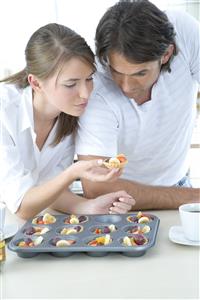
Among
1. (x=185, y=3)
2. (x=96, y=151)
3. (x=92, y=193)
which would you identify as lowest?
(x=92, y=193)

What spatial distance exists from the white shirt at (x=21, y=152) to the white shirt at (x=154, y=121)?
0.09m

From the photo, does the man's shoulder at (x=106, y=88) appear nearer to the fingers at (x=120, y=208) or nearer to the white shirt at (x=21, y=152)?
the white shirt at (x=21, y=152)

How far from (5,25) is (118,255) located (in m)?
2.23

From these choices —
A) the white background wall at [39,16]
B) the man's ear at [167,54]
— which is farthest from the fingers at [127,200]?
the white background wall at [39,16]

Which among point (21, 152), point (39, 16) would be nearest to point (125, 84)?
point (21, 152)

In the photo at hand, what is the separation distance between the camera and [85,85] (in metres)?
1.45

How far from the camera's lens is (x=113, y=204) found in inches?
55.4

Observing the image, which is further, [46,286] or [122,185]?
[122,185]

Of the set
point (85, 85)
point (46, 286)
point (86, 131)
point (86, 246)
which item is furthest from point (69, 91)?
point (46, 286)

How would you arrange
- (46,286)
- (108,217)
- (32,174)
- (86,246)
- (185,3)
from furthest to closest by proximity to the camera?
(185,3)
(32,174)
(108,217)
(86,246)
(46,286)

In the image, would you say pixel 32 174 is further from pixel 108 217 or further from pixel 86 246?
pixel 86 246

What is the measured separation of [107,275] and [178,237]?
0.25 metres

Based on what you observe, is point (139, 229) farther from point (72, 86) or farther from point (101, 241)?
point (72, 86)

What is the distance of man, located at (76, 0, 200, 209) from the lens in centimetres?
147
